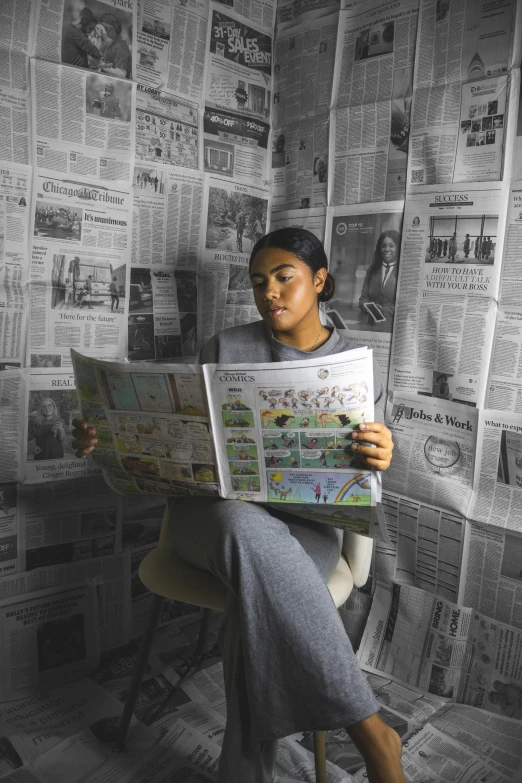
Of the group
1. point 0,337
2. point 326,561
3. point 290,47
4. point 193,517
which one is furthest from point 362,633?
point 290,47

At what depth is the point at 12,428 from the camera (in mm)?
1232

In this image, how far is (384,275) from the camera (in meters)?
1.35

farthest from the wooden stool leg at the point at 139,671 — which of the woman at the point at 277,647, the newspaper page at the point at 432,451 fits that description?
the newspaper page at the point at 432,451

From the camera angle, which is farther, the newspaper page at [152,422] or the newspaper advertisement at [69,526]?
the newspaper advertisement at [69,526]

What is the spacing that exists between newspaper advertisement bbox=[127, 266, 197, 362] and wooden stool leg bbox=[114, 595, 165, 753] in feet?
1.77

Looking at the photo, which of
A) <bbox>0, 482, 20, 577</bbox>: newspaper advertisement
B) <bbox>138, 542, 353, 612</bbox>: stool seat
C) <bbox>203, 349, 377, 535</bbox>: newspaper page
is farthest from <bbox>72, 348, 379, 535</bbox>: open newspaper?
<bbox>0, 482, 20, 577</bbox>: newspaper advertisement

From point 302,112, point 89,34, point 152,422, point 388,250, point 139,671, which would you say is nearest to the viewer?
point 152,422

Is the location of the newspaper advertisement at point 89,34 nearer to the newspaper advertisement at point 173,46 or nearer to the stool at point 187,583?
the newspaper advertisement at point 173,46

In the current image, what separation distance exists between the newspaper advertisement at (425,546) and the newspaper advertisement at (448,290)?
24cm

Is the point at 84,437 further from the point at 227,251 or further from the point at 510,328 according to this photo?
the point at 510,328

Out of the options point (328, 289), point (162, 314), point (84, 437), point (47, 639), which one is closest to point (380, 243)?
point (328, 289)

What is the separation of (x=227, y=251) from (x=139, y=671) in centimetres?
93

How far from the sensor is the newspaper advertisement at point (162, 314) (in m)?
1.38

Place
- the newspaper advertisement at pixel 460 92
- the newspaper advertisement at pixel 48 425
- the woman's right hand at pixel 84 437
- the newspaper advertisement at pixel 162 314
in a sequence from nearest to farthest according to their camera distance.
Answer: the woman's right hand at pixel 84 437 → the newspaper advertisement at pixel 460 92 → the newspaper advertisement at pixel 48 425 → the newspaper advertisement at pixel 162 314
